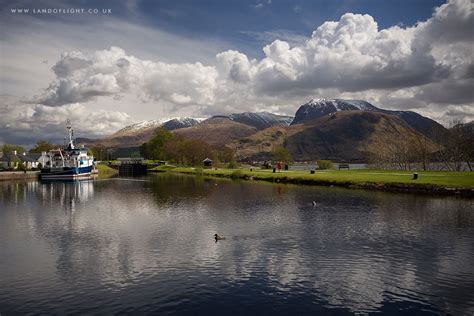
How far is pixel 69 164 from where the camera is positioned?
171 meters

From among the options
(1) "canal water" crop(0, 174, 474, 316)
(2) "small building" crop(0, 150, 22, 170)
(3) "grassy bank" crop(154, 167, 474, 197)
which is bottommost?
(1) "canal water" crop(0, 174, 474, 316)

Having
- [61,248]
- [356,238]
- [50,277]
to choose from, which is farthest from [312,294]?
[61,248]

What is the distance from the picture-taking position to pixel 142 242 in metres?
38.9

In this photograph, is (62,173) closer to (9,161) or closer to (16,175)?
(16,175)

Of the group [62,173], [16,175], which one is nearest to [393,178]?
[62,173]

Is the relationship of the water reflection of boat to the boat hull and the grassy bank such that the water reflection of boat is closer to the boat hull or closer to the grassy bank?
the boat hull

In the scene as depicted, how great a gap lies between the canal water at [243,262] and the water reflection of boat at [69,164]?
4057 inches

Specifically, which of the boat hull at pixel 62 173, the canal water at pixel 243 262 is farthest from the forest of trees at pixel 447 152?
the boat hull at pixel 62 173

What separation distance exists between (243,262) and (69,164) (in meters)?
156

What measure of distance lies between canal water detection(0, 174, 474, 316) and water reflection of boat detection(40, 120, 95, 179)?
10304cm

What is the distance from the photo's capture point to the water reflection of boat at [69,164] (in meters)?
156

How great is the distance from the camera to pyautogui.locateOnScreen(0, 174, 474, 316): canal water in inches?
955

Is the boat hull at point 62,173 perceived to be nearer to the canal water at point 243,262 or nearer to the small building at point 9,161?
the small building at point 9,161

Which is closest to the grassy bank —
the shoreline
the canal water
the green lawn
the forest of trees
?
the green lawn
